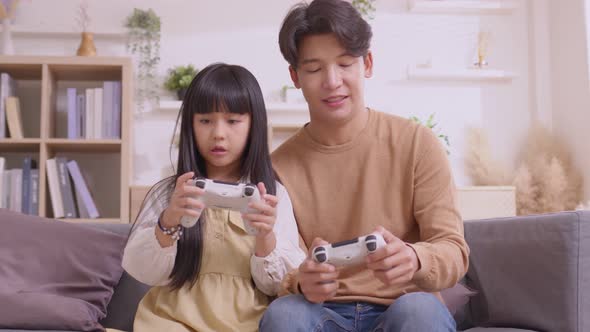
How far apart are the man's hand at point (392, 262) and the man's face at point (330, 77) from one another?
1.35 feet

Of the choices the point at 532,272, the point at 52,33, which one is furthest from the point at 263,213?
the point at 52,33

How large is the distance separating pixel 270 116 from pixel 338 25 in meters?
2.40

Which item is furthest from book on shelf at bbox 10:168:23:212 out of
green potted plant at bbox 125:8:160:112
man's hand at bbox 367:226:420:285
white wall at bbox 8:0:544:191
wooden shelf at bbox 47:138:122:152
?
man's hand at bbox 367:226:420:285

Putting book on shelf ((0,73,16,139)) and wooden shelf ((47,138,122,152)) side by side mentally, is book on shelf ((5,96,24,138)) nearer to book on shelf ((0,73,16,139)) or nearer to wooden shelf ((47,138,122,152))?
book on shelf ((0,73,16,139))

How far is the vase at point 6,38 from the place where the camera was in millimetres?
3473

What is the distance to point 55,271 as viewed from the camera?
1687 millimetres

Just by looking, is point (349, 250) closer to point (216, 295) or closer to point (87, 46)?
point (216, 295)

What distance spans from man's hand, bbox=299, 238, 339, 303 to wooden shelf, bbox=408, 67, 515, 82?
284cm

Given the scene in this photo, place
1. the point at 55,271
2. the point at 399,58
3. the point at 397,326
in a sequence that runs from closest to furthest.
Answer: the point at 397,326 → the point at 55,271 → the point at 399,58

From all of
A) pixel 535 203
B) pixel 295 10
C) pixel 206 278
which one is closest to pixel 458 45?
pixel 535 203

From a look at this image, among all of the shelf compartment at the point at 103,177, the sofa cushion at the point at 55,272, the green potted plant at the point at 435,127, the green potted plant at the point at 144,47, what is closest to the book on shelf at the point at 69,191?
the shelf compartment at the point at 103,177

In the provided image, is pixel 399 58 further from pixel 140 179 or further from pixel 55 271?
pixel 55 271

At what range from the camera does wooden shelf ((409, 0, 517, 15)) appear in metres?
3.91

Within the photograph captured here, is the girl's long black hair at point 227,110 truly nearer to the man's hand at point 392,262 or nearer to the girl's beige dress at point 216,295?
the girl's beige dress at point 216,295
